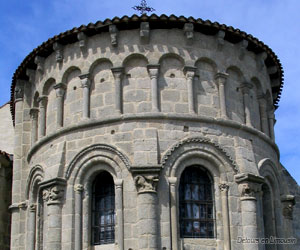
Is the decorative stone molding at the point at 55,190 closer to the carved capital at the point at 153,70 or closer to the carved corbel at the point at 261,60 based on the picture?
the carved capital at the point at 153,70

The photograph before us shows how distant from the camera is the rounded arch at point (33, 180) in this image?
1608cm

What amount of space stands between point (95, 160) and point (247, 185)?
153 inches

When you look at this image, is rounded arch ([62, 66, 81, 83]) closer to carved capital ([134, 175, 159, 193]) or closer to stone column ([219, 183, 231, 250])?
carved capital ([134, 175, 159, 193])

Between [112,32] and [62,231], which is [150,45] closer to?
[112,32]

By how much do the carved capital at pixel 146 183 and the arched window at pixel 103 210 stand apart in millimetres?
1027

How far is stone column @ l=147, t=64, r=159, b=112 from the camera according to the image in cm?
1516

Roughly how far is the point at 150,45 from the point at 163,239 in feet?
17.1

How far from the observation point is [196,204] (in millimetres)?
14789

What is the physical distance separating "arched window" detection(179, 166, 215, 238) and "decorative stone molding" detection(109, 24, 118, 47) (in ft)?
12.9

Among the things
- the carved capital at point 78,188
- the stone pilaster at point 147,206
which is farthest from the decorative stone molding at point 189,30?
the carved capital at point 78,188

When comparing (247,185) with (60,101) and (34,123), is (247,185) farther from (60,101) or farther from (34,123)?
(34,123)

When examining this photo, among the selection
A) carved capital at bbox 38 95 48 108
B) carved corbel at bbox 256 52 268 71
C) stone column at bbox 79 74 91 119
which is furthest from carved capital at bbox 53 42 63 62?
carved corbel at bbox 256 52 268 71

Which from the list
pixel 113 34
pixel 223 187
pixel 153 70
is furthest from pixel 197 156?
pixel 113 34

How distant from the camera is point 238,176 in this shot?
49.0 feet
